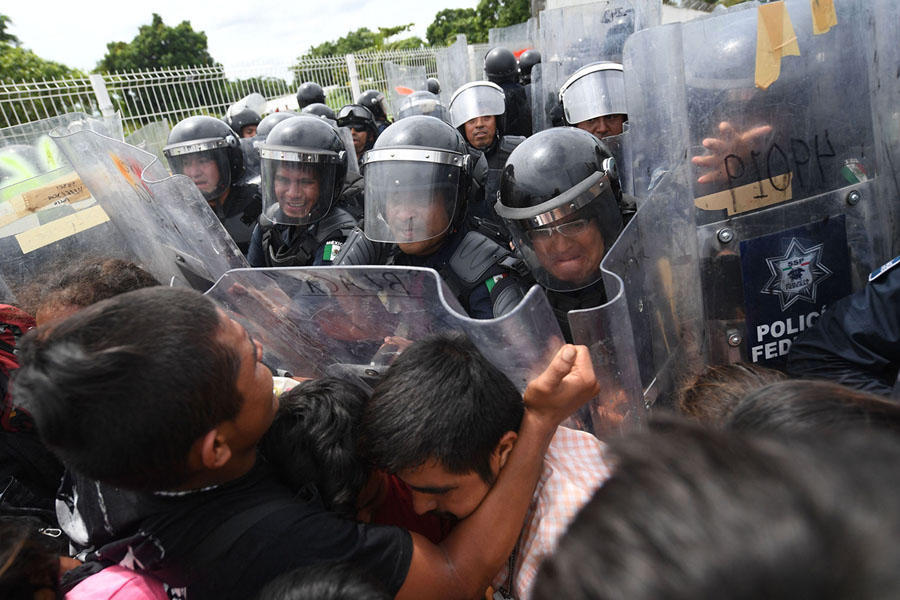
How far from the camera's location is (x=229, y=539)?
1.05m

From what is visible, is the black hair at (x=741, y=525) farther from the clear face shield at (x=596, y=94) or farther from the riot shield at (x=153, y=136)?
the riot shield at (x=153, y=136)

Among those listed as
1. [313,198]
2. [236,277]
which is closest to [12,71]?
[313,198]

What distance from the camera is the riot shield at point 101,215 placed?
1999 millimetres

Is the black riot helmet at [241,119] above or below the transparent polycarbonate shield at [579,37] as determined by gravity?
below

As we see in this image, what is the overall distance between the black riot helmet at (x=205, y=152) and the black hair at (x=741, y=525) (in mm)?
3907

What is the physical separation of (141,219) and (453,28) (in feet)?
114

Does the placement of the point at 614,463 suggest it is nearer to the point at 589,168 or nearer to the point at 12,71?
the point at 589,168

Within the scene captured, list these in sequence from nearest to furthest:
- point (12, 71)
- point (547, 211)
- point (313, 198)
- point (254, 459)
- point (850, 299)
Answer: point (254, 459)
point (850, 299)
point (547, 211)
point (313, 198)
point (12, 71)

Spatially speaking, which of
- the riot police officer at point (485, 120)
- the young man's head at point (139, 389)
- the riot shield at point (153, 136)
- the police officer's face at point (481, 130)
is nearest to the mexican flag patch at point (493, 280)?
the young man's head at point (139, 389)

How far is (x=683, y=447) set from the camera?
51 centimetres

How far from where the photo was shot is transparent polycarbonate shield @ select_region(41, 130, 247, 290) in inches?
78.3

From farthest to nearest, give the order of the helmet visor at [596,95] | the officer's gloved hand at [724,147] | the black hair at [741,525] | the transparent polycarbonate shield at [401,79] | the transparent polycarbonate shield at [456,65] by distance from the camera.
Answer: the transparent polycarbonate shield at [401,79] → the transparent polycarbonate shield at [456,65] → the helmet visor at [596,95] → the officer's gloved hand at [724,147] → the black hair at [741,525]

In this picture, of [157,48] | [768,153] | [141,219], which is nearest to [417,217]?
[141,219]

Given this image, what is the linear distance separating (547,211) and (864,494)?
132 cm
